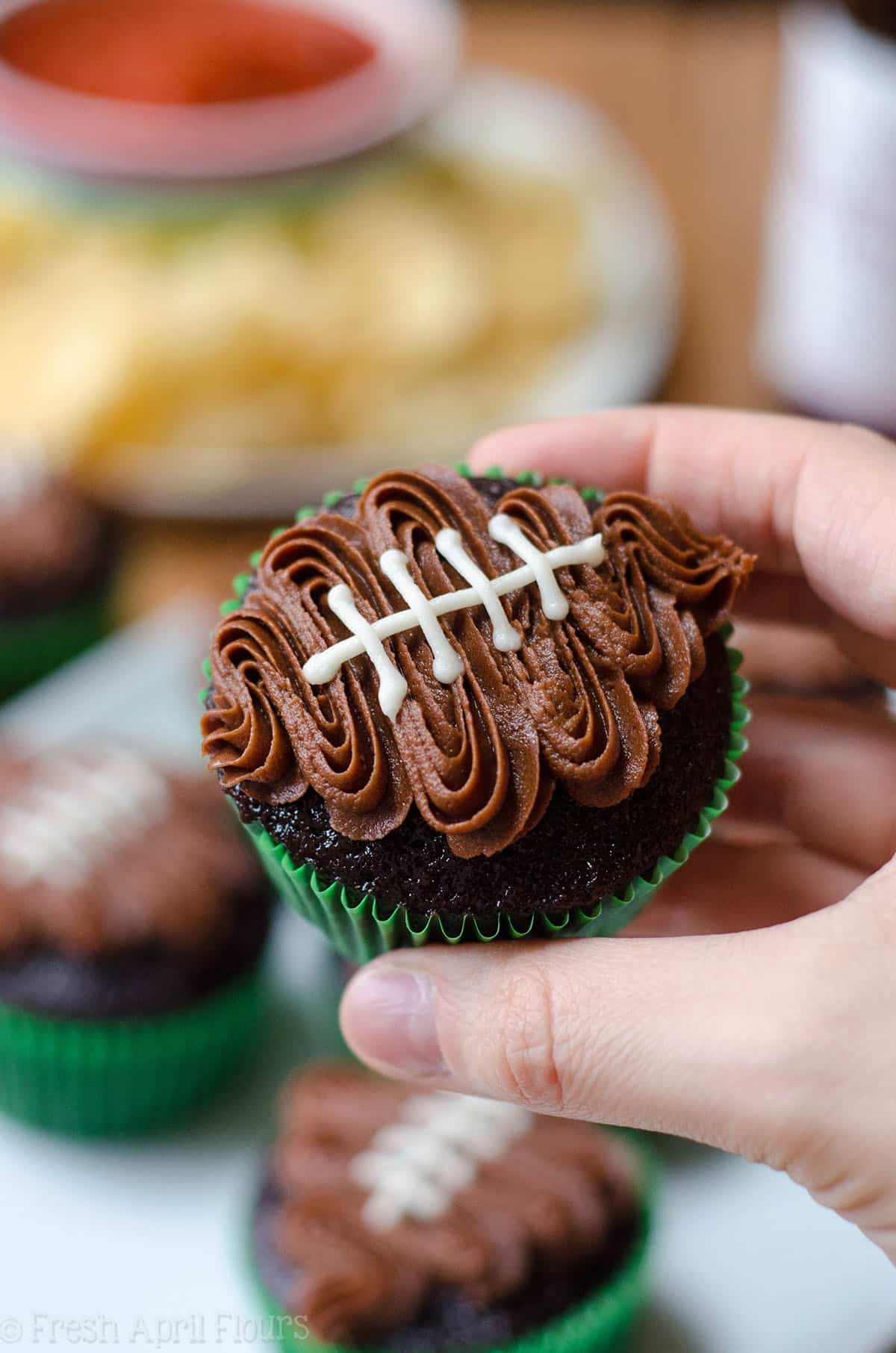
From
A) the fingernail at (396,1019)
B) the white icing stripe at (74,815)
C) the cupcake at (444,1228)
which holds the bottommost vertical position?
the cupcake at (444,1228)

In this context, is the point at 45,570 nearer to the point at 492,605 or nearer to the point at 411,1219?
the point at 411,1219

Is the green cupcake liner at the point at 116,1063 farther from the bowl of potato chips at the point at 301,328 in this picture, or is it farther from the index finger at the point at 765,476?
the bowl of potato chips at the point at 301,328

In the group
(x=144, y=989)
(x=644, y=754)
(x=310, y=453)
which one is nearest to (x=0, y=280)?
(x=310, y=453)

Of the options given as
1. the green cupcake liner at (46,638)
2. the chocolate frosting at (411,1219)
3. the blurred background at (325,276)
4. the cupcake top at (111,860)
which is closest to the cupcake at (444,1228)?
the chocolate frosting at (411,1219)

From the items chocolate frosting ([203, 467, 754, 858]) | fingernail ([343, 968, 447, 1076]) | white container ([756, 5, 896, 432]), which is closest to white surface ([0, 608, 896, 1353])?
fingernail ([343, 968, 447, 1076])

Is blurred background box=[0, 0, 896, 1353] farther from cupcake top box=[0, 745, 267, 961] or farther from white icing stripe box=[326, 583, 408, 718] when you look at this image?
white icing stripe box=[326, 583, 408, 718]

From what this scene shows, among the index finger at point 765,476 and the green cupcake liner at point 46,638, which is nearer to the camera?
the index finger at point 765,476

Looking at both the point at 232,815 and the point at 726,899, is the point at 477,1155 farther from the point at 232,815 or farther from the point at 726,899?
the point at 232,815
